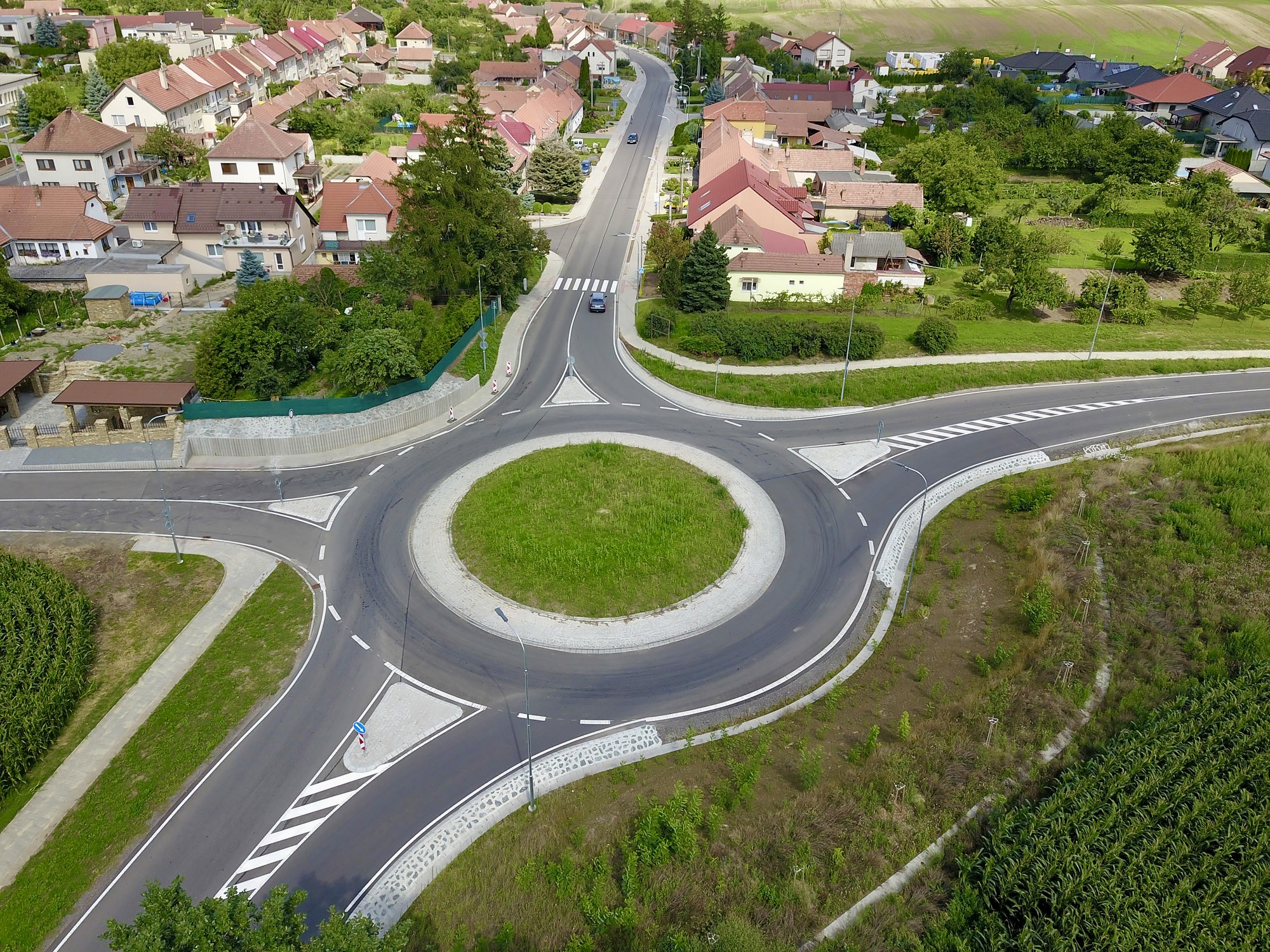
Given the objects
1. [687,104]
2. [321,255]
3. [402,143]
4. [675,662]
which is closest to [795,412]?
[675,662]

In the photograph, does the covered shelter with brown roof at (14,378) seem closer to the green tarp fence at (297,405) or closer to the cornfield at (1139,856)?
the green tarp fence at (297,405)

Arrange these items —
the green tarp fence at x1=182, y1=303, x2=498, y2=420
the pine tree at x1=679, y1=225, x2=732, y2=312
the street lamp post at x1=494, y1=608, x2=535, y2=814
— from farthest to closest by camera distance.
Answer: the pine tree at x1=679, y1=225, x2=732, y2=312
the green tarp fence at x1=182, y1=303, x2=498, y2=420
the street lamp post at x1=494, y1=608, x2=535, y2=814

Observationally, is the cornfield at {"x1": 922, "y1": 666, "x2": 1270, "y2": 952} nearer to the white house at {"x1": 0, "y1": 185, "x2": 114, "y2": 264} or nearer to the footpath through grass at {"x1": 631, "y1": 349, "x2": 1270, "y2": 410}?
the footpath through grass at {"x1": 631, "y1": 349, "x2": 1270, "y2": 410}

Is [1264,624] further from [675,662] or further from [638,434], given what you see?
[638,434]

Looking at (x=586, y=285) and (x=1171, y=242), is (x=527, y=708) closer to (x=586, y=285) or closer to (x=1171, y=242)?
(x=586, y=285)

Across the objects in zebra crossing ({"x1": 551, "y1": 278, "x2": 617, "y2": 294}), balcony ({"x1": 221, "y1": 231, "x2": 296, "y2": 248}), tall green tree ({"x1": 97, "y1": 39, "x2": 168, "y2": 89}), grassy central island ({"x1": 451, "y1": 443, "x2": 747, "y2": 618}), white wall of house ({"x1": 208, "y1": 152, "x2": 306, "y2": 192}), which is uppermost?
tall green tree ({"x1": 97, "y1": 39, "x2": 168, "y2": 89})

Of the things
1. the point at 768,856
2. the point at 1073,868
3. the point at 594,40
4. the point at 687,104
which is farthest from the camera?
the point at 594,40

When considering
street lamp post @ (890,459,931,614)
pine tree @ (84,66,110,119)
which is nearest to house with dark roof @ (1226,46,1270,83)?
street lamp post @ (890,459,931,614)
